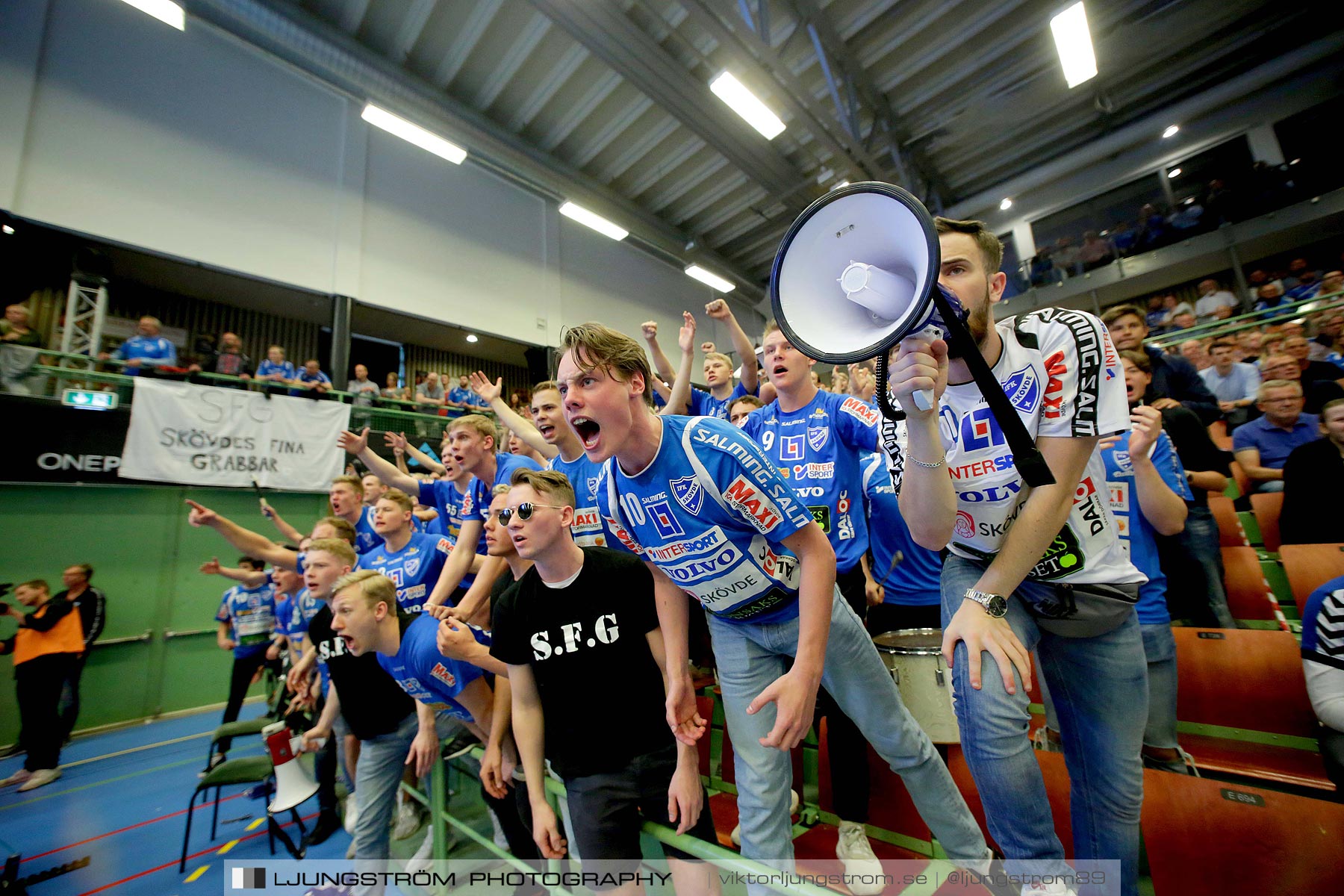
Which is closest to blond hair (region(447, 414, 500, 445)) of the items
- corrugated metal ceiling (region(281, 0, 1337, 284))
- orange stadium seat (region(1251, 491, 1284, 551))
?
orange stadium seat (region(1251, 491, 1284, 551))

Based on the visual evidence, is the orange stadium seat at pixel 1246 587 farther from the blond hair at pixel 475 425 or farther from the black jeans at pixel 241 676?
the black jeans at pixel 241 676

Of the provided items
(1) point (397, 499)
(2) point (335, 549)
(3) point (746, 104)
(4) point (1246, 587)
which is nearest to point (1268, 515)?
(4) point (1246, 587)

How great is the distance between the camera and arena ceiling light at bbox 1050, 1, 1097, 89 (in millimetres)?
6676

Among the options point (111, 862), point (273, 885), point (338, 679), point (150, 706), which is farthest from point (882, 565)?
point (150, 706)

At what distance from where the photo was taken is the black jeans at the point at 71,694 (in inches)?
219

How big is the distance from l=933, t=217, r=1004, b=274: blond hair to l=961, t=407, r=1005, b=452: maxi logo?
326 millimetres

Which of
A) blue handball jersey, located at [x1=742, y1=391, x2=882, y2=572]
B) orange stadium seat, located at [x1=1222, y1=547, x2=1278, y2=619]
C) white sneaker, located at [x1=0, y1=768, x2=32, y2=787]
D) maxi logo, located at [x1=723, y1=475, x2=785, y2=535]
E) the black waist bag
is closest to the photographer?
the black waist bag

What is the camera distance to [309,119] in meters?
9.15

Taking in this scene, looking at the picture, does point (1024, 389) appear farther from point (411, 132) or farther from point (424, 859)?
point (411, 132)

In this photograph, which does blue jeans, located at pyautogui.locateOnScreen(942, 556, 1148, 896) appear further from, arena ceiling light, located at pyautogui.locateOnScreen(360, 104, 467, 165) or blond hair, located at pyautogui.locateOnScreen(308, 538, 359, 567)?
arena ceiling light, located at pyautogui.locateOnScreen(360, 104, 467, 165)

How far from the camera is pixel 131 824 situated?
416cm

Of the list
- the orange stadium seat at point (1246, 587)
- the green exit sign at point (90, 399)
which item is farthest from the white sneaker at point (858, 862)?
the green exit sign at point (90, 399)

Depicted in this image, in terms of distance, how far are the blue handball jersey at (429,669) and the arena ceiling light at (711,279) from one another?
38.2 feet

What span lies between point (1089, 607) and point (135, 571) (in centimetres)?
975
